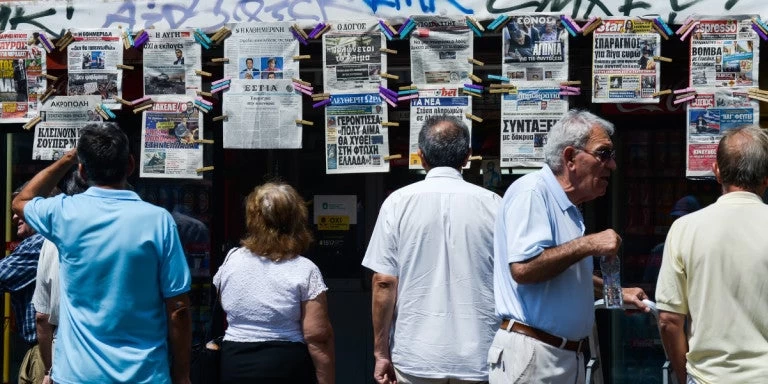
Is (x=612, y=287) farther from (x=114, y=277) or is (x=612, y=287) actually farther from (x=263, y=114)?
(x=263, y=114)

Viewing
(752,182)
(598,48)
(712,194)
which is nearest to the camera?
(752,182)

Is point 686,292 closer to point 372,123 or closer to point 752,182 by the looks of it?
point 752,182

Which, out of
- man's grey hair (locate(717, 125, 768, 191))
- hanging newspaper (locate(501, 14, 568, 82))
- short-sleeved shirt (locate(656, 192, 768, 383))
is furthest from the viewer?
hanging newspaper (locate(501, 14, 568, 82))

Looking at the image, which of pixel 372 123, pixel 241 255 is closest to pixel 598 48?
pixel 372 123

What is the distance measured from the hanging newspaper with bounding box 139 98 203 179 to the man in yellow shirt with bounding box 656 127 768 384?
8.70 ft

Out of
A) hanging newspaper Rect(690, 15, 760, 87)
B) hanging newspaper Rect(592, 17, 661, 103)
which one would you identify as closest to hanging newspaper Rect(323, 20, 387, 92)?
A: hanging newspaper Rect(592, 17, 661, 103)

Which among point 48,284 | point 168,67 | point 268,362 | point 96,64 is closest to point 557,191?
point 268,362

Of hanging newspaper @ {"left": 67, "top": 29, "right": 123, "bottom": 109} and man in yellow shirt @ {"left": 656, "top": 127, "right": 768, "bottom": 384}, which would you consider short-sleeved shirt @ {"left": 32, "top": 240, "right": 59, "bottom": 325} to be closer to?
hanging newspaper @ {"left": 67, "top": 29, "right": 123, "bottom": 109}

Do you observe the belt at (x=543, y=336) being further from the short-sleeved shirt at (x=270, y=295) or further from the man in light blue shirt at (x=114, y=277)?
the man in light blue shirt at (x=114, y=277)

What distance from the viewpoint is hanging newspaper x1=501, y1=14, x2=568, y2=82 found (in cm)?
511

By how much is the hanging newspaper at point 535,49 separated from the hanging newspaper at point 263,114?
1067 millimetres

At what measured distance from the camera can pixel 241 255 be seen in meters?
4.43

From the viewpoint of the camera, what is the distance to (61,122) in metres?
5.61

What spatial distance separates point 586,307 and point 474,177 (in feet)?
8.53
